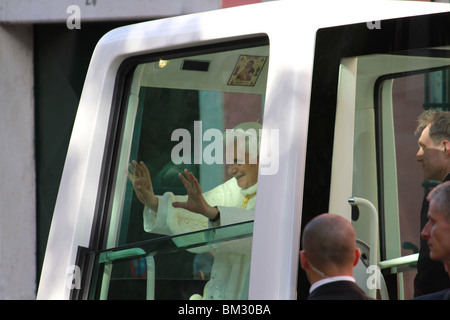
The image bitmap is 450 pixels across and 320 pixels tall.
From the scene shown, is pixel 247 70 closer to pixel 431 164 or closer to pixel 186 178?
pixel 186 178

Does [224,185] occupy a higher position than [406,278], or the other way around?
[224,185]

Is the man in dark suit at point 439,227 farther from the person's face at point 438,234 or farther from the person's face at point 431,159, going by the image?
the person's face at point 431,159

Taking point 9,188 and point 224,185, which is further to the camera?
point 9,188

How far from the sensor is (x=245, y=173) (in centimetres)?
212

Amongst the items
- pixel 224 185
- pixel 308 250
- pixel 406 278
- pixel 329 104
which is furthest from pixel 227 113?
pixel 406 278

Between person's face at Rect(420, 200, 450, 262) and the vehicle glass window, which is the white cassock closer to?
the vehicle glass window

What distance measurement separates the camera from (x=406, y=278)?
2.35m

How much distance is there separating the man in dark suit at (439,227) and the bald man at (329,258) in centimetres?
21

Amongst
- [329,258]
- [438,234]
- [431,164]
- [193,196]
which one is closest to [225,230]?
[193,196]

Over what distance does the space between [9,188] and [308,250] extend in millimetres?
6239

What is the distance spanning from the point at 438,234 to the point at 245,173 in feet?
1.80
